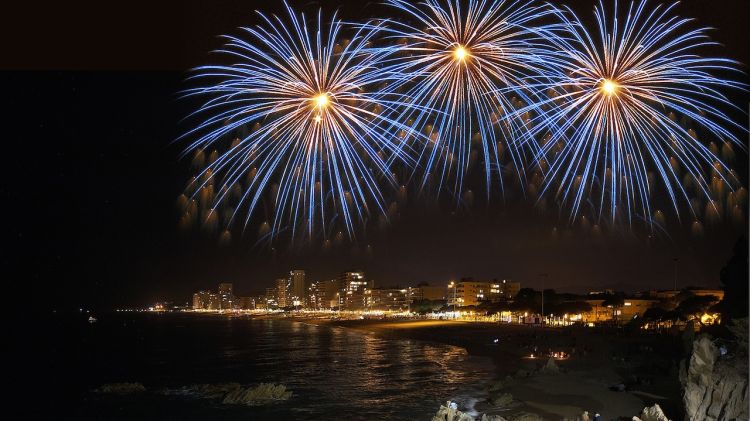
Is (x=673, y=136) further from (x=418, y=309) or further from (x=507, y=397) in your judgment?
(x=418, y=309)

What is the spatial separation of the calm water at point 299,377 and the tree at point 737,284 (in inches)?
500

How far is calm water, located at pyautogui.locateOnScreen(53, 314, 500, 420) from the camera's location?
3145 centimetres

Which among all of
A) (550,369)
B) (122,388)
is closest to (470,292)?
(122,388)

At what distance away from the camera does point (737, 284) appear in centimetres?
3256

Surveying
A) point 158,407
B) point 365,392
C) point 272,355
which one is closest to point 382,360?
point 272,355

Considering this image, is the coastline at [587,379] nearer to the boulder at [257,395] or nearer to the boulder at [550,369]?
the boulder at [550,369]

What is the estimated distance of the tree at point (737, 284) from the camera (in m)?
30.3

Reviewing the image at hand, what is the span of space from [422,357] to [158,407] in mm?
25586

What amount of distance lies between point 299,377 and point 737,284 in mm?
27312

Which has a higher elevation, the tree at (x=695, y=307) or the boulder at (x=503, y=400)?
the tree at (x=695, y=307)

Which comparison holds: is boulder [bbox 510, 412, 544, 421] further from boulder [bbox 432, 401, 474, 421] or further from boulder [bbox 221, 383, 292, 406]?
boulder [bbox 221, 383, 292, 406]

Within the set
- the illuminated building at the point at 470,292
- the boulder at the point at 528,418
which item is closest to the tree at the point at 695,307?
the boulder at the point at 528,418

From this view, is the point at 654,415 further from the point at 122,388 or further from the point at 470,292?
the point at 470,292

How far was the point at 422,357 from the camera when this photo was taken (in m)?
54.8
